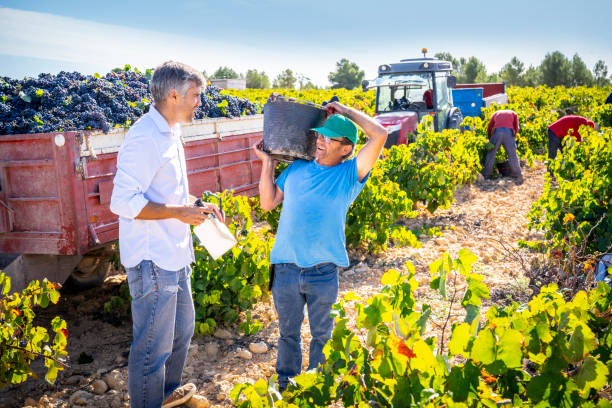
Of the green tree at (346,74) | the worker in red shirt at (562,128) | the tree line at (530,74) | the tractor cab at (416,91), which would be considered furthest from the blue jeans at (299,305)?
the green tree at (346,74)

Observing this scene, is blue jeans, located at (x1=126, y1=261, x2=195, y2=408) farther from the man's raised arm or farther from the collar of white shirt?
the man's raised arm

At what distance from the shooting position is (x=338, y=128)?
274 cm

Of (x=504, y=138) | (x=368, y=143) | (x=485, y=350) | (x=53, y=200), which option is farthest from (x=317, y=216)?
(x=504, y=138)

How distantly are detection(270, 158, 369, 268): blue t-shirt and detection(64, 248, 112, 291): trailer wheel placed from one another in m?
2.37

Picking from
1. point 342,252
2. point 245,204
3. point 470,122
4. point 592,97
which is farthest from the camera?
point 592,97

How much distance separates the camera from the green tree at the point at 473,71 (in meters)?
70.9

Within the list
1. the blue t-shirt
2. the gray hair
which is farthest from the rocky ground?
the gray hair

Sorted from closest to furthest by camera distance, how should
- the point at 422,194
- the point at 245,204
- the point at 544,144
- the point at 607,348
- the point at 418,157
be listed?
the point at 607,348, the point at 245,204, the point at 422,194, the point at 418,157, the point at 544,144

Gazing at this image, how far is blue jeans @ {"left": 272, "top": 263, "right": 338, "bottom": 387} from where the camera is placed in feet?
9.04

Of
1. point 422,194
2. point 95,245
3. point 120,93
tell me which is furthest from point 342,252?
point 422,194

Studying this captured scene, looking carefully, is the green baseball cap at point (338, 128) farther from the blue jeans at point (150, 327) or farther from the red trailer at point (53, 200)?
the red trailer at point (53, 200)

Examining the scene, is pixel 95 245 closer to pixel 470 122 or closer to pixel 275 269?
pixel 275 269

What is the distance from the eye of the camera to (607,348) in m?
1.72

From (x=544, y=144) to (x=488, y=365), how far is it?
12375mm
